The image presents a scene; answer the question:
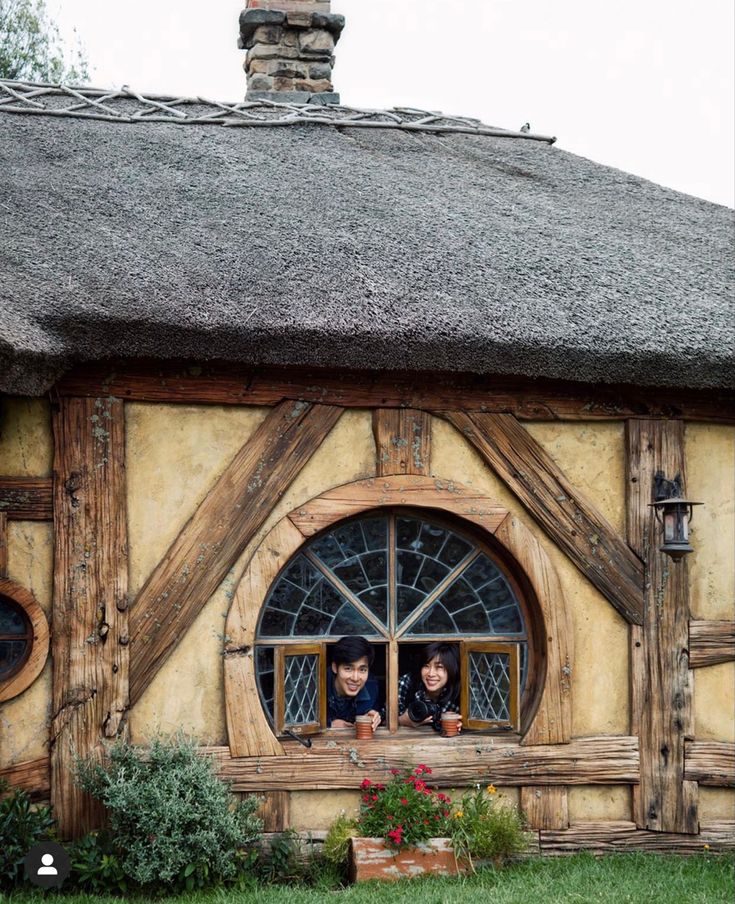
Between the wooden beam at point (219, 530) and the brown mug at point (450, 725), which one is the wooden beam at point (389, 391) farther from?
the brown mug at point (450, 725)

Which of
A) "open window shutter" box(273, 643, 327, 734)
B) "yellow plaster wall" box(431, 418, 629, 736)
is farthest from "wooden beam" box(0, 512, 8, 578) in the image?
"yellow plaster wall" box(431, 418, 629, 736)

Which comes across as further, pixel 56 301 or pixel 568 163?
pixel 568 163

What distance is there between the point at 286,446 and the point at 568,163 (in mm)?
3425

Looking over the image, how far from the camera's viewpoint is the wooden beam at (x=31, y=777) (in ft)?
16.7

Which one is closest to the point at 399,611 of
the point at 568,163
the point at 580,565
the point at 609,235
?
the point at 580,565

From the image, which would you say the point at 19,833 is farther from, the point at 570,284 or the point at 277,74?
the point at 277,74

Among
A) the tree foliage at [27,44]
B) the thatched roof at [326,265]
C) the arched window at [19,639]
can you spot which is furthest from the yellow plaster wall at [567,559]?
the tree foliage at [27,44]

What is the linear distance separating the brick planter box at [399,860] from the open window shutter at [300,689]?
2.02 ft

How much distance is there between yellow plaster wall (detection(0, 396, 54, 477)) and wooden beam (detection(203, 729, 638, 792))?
149 centimetres

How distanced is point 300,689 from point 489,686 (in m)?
0.95

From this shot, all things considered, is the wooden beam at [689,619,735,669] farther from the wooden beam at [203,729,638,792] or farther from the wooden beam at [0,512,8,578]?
the wooden beam at [0,512,8,578]

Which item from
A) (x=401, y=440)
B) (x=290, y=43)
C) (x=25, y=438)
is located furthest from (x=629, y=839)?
(x=290, y=43)

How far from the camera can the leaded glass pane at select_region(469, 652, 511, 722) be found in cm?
587

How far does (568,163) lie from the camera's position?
783 cm
